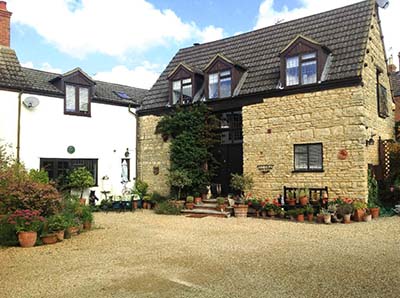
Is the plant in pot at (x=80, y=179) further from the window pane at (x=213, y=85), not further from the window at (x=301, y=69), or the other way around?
the window at (x=301, y=69)

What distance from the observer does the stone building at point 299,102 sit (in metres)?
14.4

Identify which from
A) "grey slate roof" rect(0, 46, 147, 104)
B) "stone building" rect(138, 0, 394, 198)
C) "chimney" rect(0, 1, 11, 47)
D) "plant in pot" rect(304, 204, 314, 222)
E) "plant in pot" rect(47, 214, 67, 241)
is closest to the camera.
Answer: "plant in pot" rect(47, 214, 67, 241)

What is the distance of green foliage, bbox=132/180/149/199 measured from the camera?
19.5 metres

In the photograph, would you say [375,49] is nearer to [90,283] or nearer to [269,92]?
[269,92]

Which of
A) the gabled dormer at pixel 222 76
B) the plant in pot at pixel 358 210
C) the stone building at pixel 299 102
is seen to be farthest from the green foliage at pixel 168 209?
the plant in pot at pixel 358 210

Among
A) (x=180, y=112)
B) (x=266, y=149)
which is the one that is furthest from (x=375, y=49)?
(x=180, y=112)

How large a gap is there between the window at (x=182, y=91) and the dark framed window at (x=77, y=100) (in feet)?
13.9

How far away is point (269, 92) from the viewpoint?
53.5 feet

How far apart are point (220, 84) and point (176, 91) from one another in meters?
2.68

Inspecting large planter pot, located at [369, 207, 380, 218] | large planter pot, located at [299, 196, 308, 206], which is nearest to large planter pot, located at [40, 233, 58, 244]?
large planter pot, located at [299, 196, 308, 206]

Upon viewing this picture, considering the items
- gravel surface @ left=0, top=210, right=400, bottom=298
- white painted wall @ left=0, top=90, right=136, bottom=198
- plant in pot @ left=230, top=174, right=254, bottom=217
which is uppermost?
white painted wall @ left=0, top=90, right=136, bottom=198

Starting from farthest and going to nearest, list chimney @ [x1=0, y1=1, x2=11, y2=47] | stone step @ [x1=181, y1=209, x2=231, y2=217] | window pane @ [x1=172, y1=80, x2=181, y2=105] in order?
1. window pane @ [x1=172, y1=80, x2=181, y2=105]
2. chimney @ [x1=0, y1=1, x2=11, y2=47]
3. stone step @ [x1=181, y1=209, x2=231, y2=217]

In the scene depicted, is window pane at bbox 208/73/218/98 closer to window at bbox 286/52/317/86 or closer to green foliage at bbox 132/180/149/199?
window at bbox 286/52/317/86

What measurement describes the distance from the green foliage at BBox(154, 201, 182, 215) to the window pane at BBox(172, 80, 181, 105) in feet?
18.0
